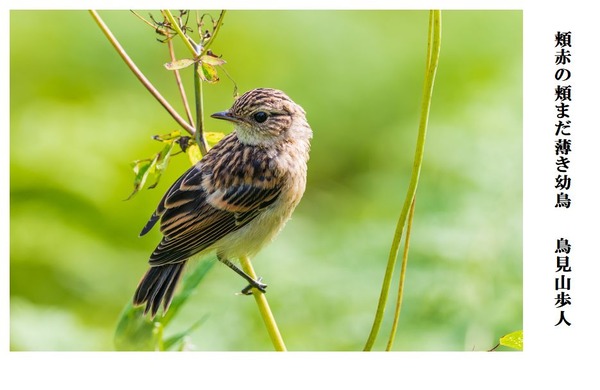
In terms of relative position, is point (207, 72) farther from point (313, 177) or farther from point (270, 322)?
point (313, 177)

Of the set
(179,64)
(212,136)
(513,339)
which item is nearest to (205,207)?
(212,136)

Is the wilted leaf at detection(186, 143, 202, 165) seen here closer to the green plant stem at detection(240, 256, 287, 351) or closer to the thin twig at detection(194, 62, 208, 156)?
the thin twig at detection(194, 62, 208, 156)

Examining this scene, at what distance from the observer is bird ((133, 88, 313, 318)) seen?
4.32 m

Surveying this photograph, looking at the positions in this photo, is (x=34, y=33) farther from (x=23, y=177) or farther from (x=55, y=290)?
(x=55, y=290)

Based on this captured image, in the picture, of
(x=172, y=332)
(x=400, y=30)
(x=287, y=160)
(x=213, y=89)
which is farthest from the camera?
(x=400, y=30)

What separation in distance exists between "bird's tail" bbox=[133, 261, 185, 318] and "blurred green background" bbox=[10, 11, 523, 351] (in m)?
0.73

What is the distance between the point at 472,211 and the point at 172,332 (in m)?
2.16

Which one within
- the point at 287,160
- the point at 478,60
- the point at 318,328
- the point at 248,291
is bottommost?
the point at 248,291

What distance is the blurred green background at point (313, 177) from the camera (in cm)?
528

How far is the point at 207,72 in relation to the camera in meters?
3.33

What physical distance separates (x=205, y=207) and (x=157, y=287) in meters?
0.53

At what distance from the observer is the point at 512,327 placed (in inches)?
202

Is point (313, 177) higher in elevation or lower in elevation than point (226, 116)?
higher

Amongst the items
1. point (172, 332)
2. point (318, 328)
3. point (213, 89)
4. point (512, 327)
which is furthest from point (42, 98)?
point (512, 327)
